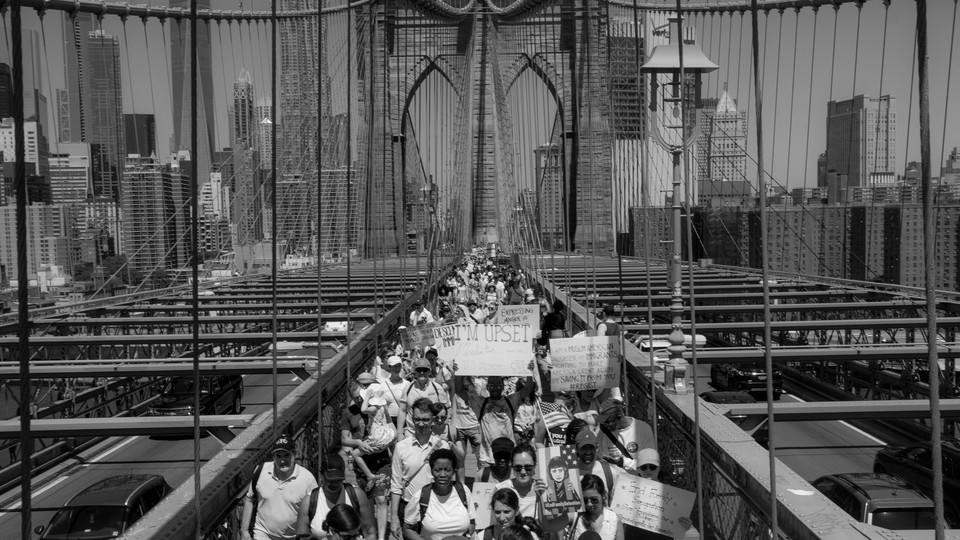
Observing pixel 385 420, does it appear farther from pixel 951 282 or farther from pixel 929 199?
pixel 951 282

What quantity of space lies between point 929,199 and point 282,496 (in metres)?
4.30

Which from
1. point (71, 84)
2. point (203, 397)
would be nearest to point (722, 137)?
point (203, 397)

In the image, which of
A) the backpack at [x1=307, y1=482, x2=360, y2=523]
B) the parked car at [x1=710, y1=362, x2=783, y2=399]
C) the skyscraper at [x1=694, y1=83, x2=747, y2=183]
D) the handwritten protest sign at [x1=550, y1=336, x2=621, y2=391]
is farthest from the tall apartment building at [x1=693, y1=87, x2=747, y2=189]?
the backpack at [x1=307, y1=482, x2=360, y2=523]

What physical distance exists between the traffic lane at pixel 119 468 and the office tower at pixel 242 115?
14265 millimetres

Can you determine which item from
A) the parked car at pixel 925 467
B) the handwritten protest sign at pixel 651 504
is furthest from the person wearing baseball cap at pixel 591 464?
the parked car at pixel 925 467

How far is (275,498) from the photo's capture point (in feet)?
18.9

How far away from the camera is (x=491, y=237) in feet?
246

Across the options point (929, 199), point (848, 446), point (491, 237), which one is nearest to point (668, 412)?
point (929, 199)

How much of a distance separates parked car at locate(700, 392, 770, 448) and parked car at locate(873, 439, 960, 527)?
129 cm

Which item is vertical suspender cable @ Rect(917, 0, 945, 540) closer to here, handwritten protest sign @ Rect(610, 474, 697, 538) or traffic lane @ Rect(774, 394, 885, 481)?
handwritten protest sign @ Rect(610, 474, 697, 538)

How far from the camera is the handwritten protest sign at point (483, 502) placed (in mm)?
5820

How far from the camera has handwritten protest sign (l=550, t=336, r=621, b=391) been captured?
850cm

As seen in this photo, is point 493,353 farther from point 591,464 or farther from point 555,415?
point 591,464

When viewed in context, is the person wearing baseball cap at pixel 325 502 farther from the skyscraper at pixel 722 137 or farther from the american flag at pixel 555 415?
the skyscraper at pixel 722 137
